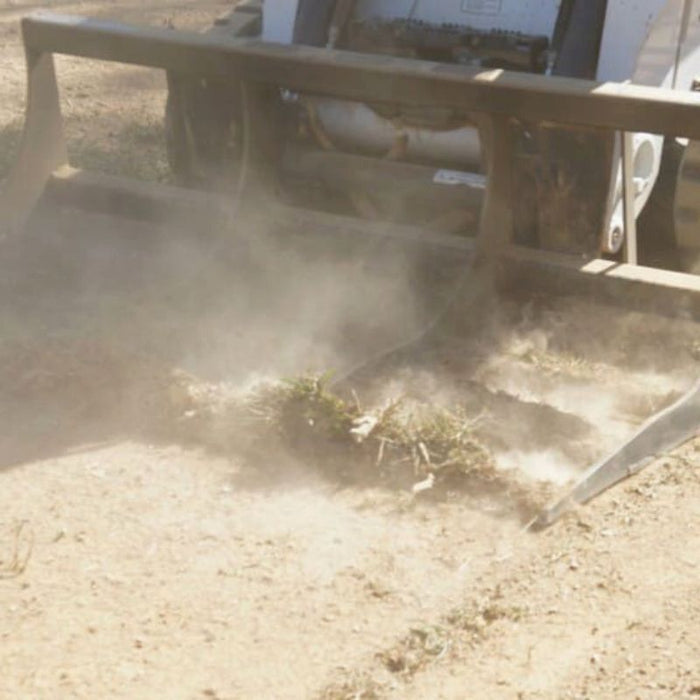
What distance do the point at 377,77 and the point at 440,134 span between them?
0.52m

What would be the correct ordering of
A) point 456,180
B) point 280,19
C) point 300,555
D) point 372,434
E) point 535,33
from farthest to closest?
point 280,19 → point 535,33 → point 456,180 → point 372,434 → point 300,555

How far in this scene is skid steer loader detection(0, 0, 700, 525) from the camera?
14.9 ft

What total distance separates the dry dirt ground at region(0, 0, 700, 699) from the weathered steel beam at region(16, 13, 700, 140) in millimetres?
675

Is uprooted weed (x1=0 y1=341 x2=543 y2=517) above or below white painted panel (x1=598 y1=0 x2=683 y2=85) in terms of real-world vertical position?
below

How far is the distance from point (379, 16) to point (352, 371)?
152cm

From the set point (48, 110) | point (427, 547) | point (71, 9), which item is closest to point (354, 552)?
point (427, 547)

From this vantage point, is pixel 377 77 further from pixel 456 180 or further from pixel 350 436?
pixel 350 436

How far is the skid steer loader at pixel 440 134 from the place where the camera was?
454 cm

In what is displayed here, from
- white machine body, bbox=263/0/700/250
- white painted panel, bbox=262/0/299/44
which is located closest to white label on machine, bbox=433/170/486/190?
white machine body, bbox=263/0/700/250

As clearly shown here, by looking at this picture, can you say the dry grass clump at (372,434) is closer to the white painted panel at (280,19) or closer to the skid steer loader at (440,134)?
the skid steer loader at (440,134)

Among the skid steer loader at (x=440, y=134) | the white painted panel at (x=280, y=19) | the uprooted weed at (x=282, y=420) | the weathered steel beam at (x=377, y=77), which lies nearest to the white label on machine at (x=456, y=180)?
the skid steer loader at (x=440, y=134)

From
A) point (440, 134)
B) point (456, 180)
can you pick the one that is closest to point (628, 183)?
point (456, 180)

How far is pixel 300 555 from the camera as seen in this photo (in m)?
3.56

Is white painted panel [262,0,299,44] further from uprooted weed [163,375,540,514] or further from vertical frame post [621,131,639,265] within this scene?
uprooted weed [163,375,540,514]
